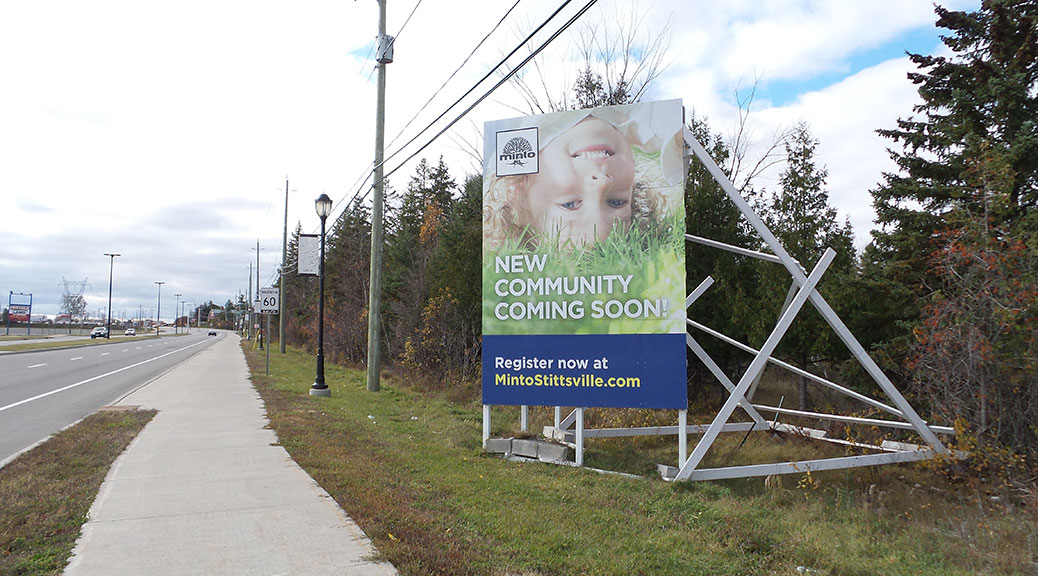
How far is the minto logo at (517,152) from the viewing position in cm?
887

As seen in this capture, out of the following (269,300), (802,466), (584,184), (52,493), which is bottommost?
(52,493)

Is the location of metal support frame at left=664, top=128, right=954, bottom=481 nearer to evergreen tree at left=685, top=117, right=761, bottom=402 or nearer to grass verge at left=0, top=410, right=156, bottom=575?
evergreen tree at left=685, top=117, right=761, bottom=402

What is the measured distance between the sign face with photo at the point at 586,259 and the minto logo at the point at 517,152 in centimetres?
2

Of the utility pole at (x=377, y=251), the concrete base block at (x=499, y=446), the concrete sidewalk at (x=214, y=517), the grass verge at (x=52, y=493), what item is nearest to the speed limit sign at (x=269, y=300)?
the utility pole at (x=377, y=251)

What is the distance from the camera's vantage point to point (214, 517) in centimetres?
554

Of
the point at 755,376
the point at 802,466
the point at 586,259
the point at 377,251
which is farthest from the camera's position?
the point at 377,251

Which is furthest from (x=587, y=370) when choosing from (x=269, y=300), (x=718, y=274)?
(x=269, y=300)

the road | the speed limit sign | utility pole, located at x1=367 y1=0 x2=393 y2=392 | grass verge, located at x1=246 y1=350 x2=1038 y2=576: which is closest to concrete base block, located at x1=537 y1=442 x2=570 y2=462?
grass verge, located at x1=246 y1=350 x2=1038 y2=576

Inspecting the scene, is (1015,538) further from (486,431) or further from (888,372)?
(888,372)

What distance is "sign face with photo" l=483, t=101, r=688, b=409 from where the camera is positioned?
7.93m

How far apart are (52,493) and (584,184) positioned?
6.76 meters

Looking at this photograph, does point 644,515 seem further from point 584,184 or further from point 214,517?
point 584,184

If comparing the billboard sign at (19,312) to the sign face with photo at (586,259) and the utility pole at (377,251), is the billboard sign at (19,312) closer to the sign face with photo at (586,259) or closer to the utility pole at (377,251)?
the utility pole at (377,251)

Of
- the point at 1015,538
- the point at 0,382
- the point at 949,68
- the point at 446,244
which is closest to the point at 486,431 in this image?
the point at 1015,538
